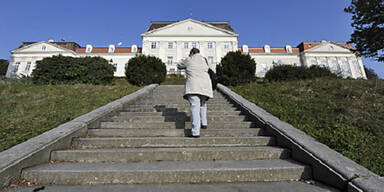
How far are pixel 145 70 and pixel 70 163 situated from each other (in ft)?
35.7

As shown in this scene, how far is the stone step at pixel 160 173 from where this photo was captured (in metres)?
2.19

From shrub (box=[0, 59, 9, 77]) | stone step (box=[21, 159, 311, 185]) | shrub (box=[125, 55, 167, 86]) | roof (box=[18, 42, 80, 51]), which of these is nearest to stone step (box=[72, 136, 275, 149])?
stone step (box=[21, 159, 311, 185])

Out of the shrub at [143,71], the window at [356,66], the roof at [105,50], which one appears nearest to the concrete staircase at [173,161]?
the shrub at [143,71]

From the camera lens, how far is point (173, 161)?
8.77ft

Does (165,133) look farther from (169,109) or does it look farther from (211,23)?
(211,23)

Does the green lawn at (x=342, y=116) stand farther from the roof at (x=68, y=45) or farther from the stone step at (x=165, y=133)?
the roof at (x=68, y=45)

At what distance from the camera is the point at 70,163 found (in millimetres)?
2590

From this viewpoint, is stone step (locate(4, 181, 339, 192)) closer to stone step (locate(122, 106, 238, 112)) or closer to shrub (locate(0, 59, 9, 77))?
stone step (locate(122, 106, 238, 112))

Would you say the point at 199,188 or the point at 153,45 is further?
the point at 153,45

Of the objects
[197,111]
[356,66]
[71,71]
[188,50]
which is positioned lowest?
[197,111]

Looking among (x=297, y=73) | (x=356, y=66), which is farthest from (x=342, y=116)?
(x=356, y=66)

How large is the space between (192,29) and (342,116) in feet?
121

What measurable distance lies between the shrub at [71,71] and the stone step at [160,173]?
35.1 ft

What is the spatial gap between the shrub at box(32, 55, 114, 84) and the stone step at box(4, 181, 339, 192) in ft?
36.3
